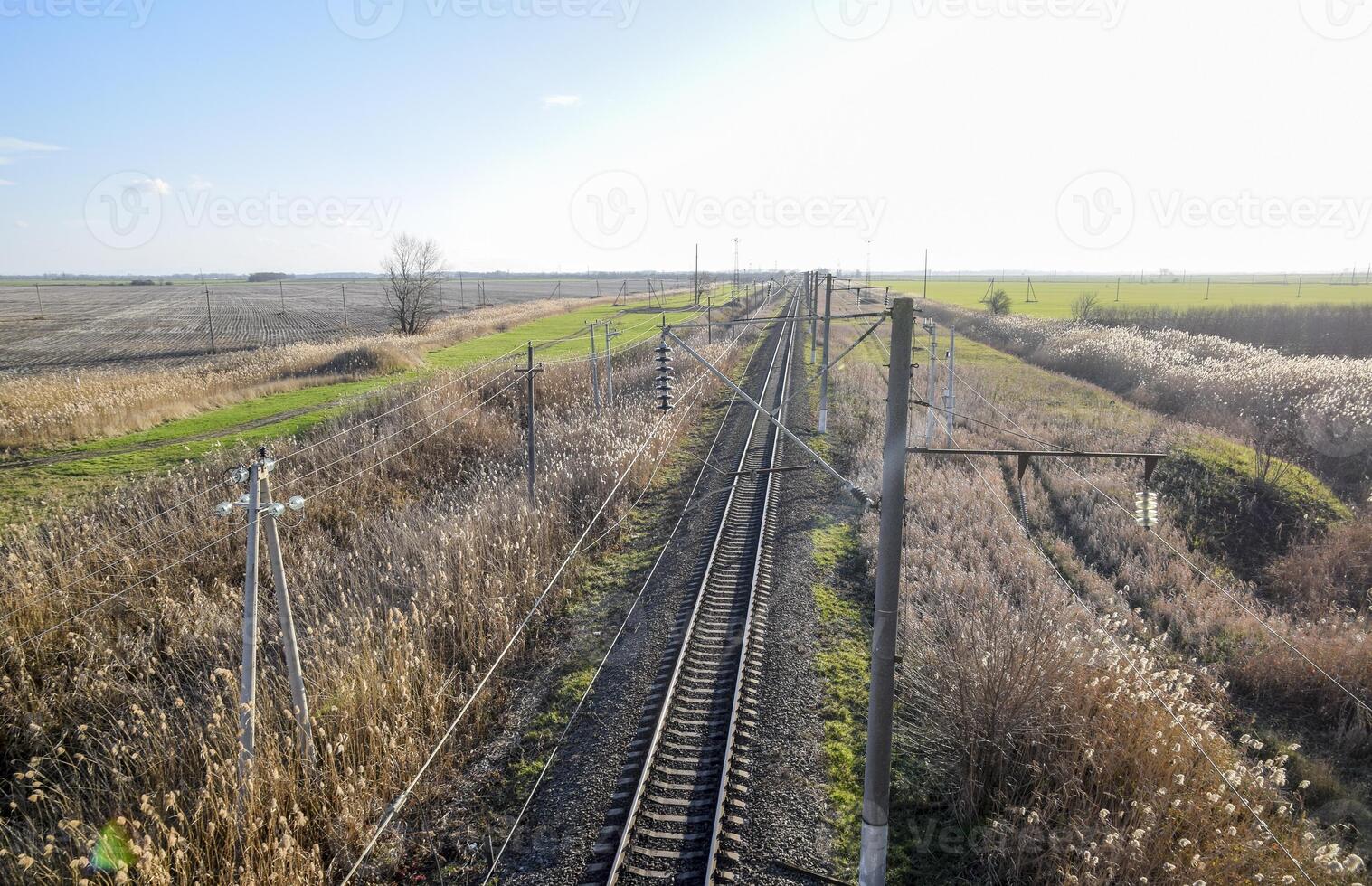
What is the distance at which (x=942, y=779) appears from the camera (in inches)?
278

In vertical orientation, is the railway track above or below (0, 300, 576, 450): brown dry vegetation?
below

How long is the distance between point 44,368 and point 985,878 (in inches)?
2048

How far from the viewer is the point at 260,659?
8.19 metres

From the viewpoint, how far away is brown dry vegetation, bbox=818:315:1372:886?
5703mm

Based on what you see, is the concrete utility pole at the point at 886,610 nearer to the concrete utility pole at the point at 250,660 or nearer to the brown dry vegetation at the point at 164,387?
the concrete utility pole at the point at 250,660

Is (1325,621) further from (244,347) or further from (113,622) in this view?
(244,347)

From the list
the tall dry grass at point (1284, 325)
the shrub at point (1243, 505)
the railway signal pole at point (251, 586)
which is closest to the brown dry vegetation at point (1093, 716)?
the shrub at point (1243, 505)

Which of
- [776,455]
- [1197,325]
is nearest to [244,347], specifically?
[776,455]

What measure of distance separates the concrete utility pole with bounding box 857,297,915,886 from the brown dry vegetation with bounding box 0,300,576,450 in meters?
23.8

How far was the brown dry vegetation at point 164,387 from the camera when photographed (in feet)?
66.6

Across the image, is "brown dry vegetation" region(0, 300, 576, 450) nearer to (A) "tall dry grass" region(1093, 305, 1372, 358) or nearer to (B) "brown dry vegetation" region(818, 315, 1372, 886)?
(B) "brown dry vegetation" region(818, 315, 1372, 886)

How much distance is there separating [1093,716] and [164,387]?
31.3 meters

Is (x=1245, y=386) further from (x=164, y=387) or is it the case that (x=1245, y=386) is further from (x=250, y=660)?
(x=164, y=387)

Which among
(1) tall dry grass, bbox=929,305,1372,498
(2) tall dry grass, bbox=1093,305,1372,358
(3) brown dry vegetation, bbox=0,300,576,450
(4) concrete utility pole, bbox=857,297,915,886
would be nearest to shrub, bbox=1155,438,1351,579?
(1) tall dry grass, bbox=929,305,1372,498
